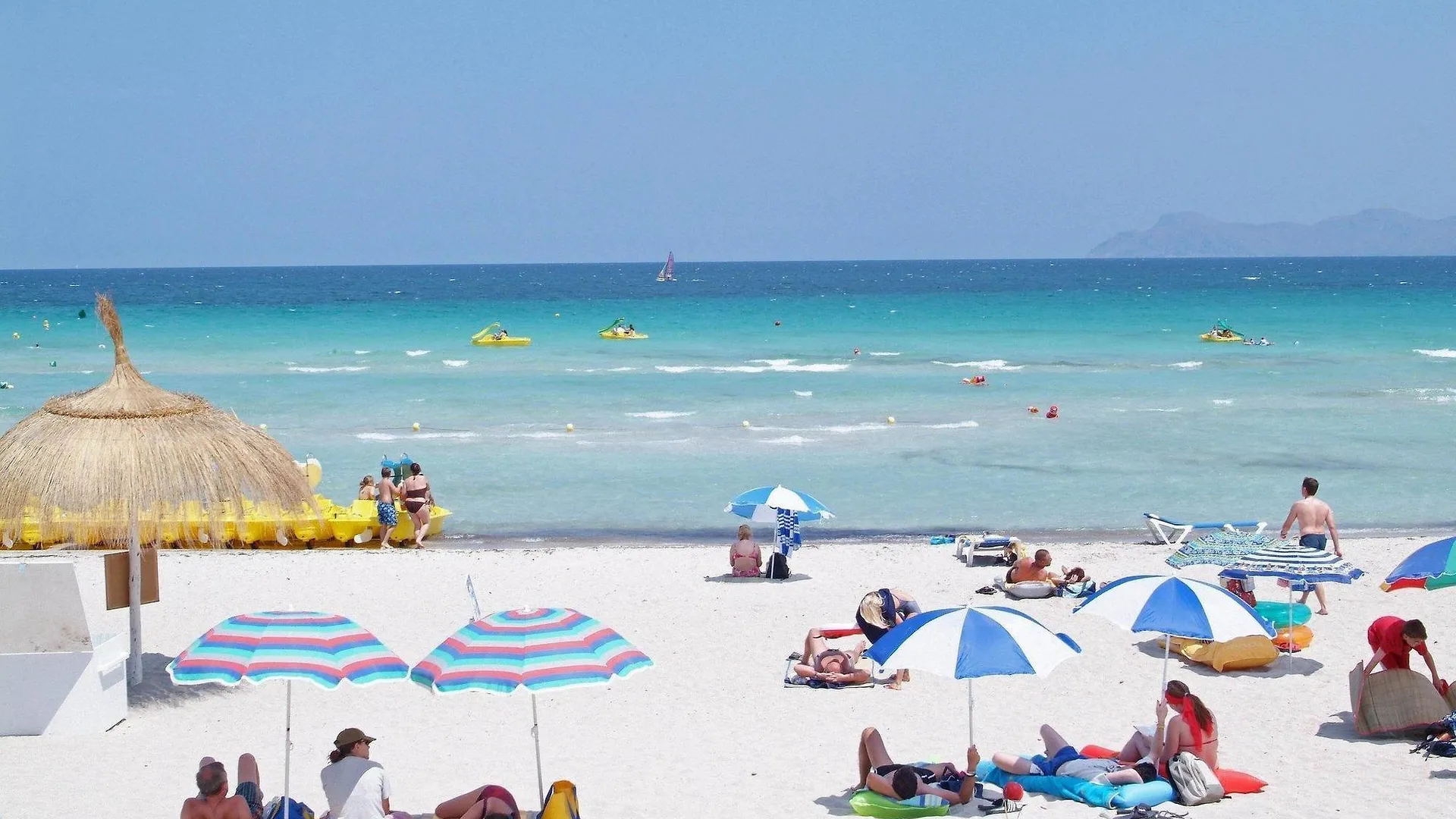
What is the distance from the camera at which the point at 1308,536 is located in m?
12.2

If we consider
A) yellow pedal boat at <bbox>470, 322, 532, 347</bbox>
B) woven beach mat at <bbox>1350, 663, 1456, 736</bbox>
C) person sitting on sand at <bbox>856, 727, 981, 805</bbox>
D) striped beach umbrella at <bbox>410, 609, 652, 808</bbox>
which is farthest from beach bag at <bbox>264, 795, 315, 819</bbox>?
yellow pedal boat at <bbox>470, 322, 532, 347</bbox>

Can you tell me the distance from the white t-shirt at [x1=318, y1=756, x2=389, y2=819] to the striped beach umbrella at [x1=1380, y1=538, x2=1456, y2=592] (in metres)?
7.32

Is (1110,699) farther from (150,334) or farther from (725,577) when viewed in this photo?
(150,334)

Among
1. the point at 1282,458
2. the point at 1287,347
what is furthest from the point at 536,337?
the point at 1282,458

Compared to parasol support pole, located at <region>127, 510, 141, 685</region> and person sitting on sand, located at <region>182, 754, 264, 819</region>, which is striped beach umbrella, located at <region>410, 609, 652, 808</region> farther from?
parasol support pole, located at <region>127, 510, 141, 685</region>

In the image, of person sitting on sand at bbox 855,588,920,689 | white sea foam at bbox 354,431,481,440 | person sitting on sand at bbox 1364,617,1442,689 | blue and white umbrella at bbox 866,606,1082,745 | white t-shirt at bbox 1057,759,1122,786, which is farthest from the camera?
white sea foam at bbox 354,431,481,440

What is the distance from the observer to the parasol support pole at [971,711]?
7762 millimetres

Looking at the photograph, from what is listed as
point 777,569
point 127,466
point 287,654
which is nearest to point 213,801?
point 287,654

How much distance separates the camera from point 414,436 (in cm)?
2695

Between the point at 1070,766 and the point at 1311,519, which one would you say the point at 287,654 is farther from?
the point at 1311,519

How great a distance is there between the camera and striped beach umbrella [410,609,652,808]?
6.72 m

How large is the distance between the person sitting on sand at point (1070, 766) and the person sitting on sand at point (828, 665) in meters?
2.17

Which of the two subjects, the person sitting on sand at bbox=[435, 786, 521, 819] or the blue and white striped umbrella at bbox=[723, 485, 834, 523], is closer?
the person sitting on sand at bbox=[435, 786, 521, 819]

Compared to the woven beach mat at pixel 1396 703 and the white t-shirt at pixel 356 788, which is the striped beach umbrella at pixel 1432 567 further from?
the white t-shirt at pixel 356 788
